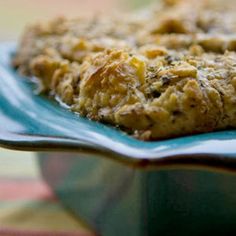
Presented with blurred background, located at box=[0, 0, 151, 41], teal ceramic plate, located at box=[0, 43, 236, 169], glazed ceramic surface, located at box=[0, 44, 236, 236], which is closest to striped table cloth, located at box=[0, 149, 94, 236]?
glazed ceramic surface, located at box=[0, 44, 236, 236]

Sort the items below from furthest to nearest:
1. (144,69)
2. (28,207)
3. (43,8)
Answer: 1. (43,8)
2. (28,207)
3. (144,69)

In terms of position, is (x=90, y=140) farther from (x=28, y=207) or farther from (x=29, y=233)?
(x=28, y=207)

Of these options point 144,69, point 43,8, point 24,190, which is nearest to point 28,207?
point 24,190

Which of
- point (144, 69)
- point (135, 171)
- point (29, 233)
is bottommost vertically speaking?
point (29, 233)

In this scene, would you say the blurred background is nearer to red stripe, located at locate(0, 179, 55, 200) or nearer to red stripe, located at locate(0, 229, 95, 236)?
red stripe, located at locate(0, 179, 55, 200)

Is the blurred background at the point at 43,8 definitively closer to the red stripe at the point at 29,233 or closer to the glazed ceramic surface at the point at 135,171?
the red stripe at the point at 29,233

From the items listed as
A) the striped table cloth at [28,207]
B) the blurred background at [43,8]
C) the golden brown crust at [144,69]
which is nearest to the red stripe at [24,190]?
the striped table cloth at [28,207]
